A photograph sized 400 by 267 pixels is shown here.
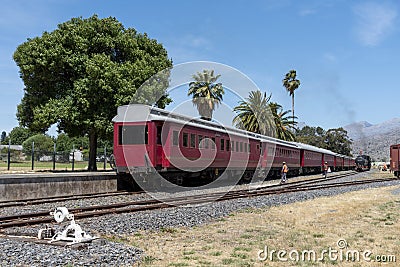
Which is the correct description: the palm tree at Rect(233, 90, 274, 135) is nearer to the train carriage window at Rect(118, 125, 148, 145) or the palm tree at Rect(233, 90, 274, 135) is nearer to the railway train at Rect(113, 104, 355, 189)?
the railway train at Rect(113, 104, 355, 189)

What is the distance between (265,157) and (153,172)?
13531mm

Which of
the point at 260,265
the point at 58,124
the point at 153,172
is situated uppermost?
the point at 58,124

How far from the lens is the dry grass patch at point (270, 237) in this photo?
23.7 feet

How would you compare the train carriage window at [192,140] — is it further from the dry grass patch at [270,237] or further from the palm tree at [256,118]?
the palm tree at [256,118]

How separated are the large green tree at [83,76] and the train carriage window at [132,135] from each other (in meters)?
10.6

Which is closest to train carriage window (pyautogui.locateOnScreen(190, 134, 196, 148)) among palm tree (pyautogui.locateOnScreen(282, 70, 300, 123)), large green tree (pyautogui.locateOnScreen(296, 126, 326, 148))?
palm tree (pyautogui.locateOnScreen(282, 70, 300, 123))

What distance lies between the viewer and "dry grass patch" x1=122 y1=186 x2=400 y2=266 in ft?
23.7

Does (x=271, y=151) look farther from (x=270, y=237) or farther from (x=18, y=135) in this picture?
(x=18, y=135)

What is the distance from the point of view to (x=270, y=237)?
912 centimetres

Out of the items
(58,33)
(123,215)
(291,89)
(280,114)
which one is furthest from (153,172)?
(291,89)

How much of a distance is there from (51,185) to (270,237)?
10.5m

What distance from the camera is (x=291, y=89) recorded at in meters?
70.9

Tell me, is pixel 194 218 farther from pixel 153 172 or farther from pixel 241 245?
pixel 153 172

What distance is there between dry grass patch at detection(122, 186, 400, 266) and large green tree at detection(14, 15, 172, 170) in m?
17.7
